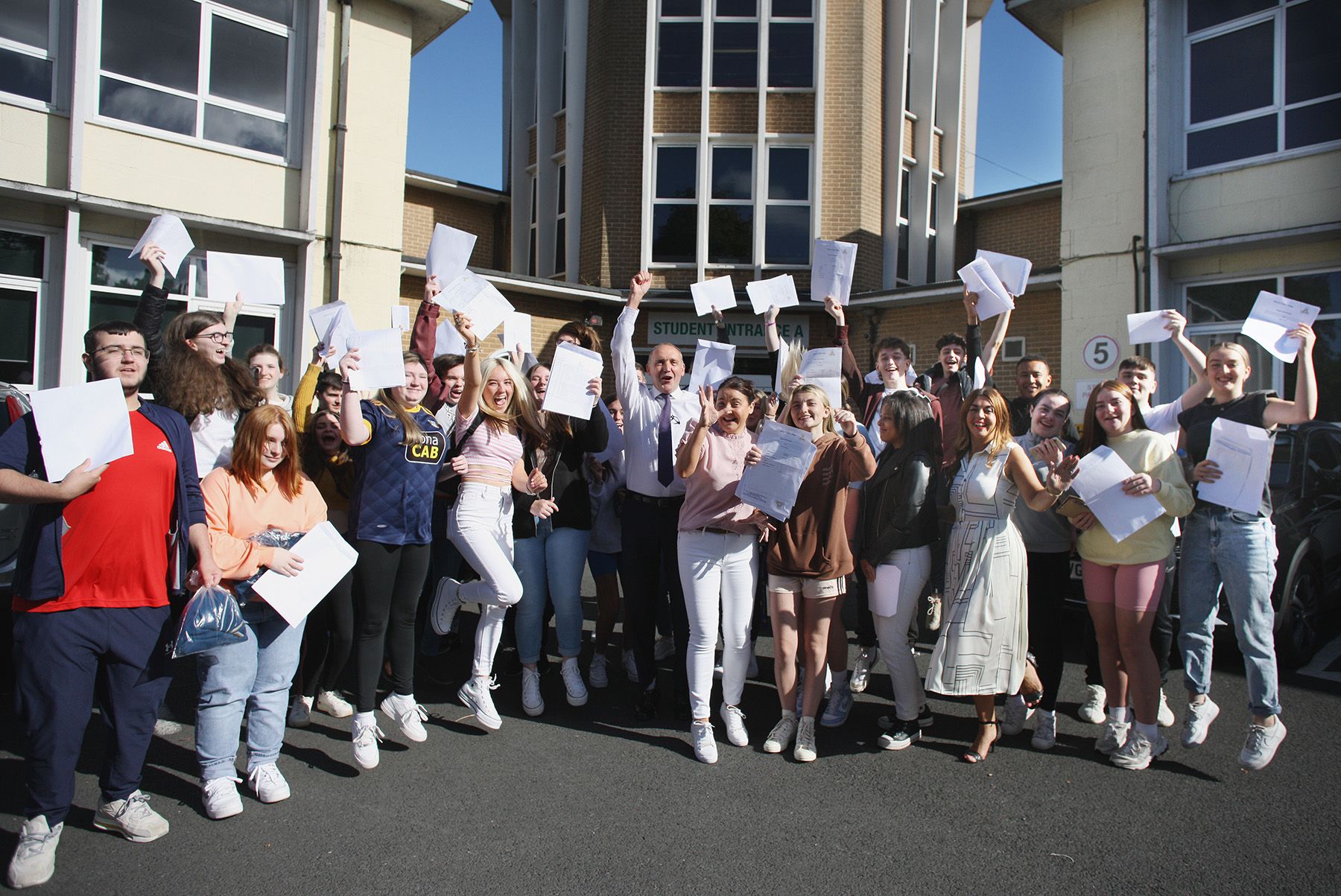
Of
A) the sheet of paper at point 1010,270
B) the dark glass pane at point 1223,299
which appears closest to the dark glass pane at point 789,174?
the dark glass pane at point 1223,299


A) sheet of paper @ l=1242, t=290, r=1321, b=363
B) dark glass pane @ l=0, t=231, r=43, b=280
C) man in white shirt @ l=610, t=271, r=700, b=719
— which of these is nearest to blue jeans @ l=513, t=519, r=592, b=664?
man in white shirt @ l=610, t=271, r=700, b=719

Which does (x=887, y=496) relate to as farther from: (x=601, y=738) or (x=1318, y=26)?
(x=1318, y=26)

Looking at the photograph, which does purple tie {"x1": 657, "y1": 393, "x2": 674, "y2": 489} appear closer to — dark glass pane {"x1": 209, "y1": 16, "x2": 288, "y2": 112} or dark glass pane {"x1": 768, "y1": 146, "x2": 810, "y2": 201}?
dark glass pane {"x1": 209, "y1": 16, "x2": 288, "y2": 112}

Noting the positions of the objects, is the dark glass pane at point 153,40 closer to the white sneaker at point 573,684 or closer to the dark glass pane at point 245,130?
the dark glass pane at point 245,130

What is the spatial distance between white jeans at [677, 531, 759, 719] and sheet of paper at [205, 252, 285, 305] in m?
2.92

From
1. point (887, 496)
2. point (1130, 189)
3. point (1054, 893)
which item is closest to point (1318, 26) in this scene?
point (1130, 189)

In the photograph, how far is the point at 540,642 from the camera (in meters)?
5.07

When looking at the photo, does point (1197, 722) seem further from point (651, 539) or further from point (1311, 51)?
point (1311, 51)

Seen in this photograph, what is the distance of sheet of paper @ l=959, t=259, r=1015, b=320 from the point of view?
224 inches

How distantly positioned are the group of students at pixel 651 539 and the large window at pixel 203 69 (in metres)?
7.30

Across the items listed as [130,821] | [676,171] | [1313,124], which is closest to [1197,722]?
[130,821]

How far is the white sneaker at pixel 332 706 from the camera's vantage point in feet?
16.0

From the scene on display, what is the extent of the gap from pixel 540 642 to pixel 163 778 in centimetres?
195

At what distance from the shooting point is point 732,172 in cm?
1673
